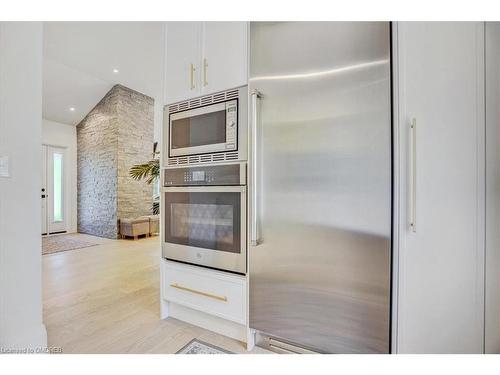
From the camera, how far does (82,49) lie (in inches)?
168

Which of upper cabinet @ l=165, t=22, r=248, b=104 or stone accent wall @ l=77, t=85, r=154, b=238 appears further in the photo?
stone accent wall @ l=77, t=85, r=154, b=238

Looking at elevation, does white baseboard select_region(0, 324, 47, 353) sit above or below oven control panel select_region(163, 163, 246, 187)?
below

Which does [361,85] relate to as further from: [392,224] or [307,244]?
[307,244]

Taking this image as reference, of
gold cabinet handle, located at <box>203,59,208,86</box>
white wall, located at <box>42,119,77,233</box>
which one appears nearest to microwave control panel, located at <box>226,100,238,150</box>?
gold cabinet handle, located at <box>203,59,208,86</box>

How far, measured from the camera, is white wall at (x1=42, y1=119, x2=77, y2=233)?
19.9 ft

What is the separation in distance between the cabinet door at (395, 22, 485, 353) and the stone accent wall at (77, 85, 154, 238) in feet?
18.0

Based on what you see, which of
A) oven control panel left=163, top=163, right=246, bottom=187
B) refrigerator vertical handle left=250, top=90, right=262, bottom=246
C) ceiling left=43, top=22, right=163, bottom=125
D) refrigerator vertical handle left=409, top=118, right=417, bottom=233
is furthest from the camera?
ceiling left=43, top=22, right=163, bottom=125

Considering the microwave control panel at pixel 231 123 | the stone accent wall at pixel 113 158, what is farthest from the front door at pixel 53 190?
the microwave control panel at pixel 231 123

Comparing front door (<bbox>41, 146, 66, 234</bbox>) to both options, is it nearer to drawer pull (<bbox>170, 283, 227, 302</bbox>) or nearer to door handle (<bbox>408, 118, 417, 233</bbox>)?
drawer pull (<bbox>170, 283, 227, 302</bbox>)

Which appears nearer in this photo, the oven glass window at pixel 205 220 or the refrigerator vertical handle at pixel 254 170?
the refrigerator vertical handle at pixel 254 170

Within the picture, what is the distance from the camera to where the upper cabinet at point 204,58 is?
1569mm

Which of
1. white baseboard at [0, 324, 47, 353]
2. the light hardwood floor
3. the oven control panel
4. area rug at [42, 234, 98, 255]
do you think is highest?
the oven control panel

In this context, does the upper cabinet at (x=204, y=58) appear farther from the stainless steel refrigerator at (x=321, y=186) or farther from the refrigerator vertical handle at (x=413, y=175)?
the refrigerator vertical handle at (x=413, y=175)
